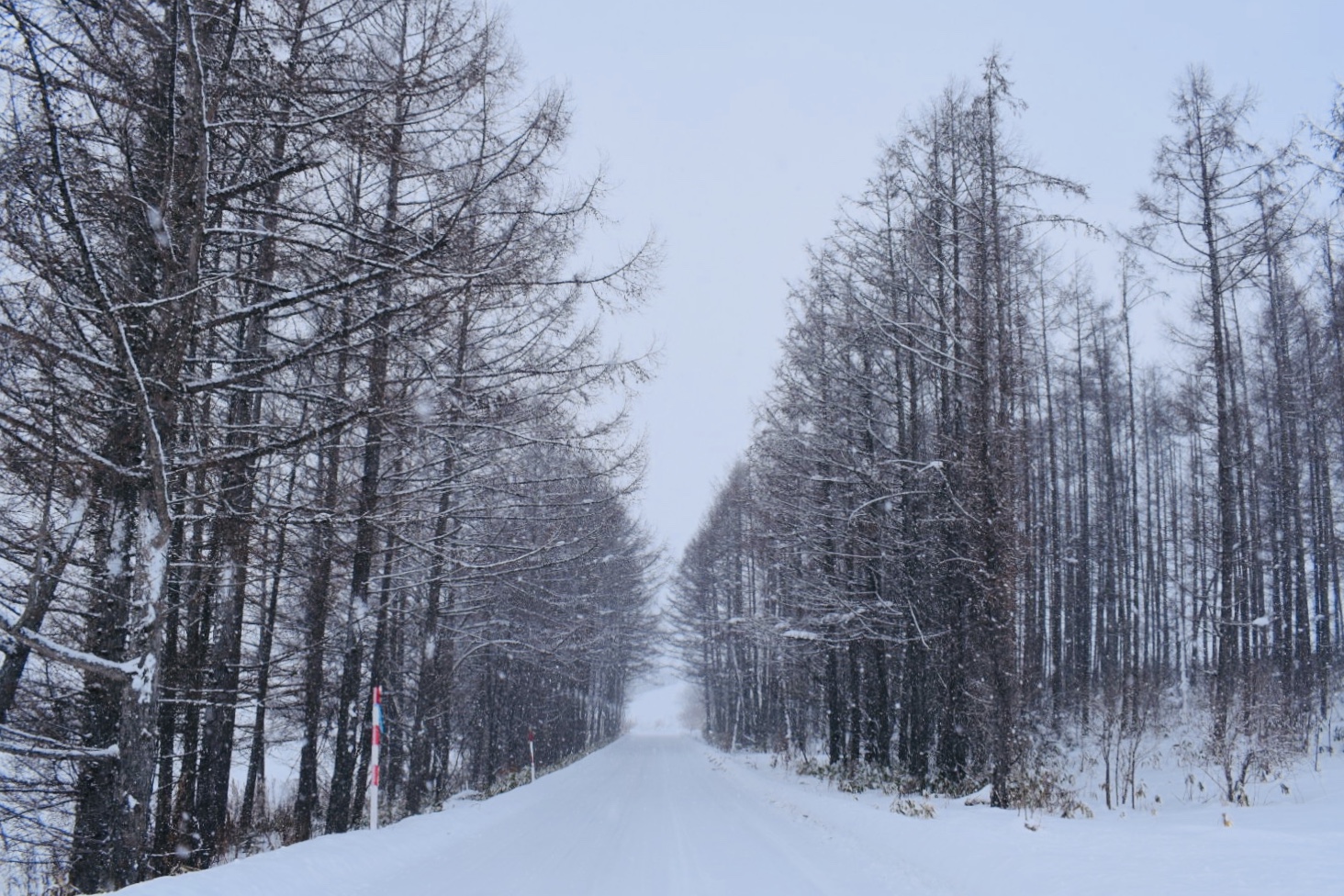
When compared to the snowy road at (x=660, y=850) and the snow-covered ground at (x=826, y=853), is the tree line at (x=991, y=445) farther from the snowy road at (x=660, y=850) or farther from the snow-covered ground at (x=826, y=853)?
the snowy road at (x=660, y=850)

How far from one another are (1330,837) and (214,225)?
32.7 feet

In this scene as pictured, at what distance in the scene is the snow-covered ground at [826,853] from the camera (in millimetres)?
5617

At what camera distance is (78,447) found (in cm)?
488

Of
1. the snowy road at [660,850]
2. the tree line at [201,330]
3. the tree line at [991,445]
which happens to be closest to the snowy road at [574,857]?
the snowy road at [660,850]

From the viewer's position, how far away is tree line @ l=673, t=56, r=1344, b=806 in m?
12.4

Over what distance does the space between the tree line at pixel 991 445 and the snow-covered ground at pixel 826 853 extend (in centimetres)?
192

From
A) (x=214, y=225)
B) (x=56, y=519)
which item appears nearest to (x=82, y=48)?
(x=214, y=225)

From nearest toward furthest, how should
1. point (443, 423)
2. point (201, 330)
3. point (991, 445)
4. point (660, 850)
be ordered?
point (201, 330) → point (443, 423) → point (660, 850) → point (991, 445)

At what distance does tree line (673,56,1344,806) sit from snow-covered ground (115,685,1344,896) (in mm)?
1919

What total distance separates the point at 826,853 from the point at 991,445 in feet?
21.9

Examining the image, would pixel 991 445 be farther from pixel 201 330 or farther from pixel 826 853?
pixel 201 330

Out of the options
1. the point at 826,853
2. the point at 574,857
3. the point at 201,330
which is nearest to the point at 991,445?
the point at 826,853

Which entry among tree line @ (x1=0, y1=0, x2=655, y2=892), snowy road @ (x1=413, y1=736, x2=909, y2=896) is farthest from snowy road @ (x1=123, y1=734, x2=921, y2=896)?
tree line @ (x1=0, y1=0, x2=655, y2=892)

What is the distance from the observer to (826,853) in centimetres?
859
